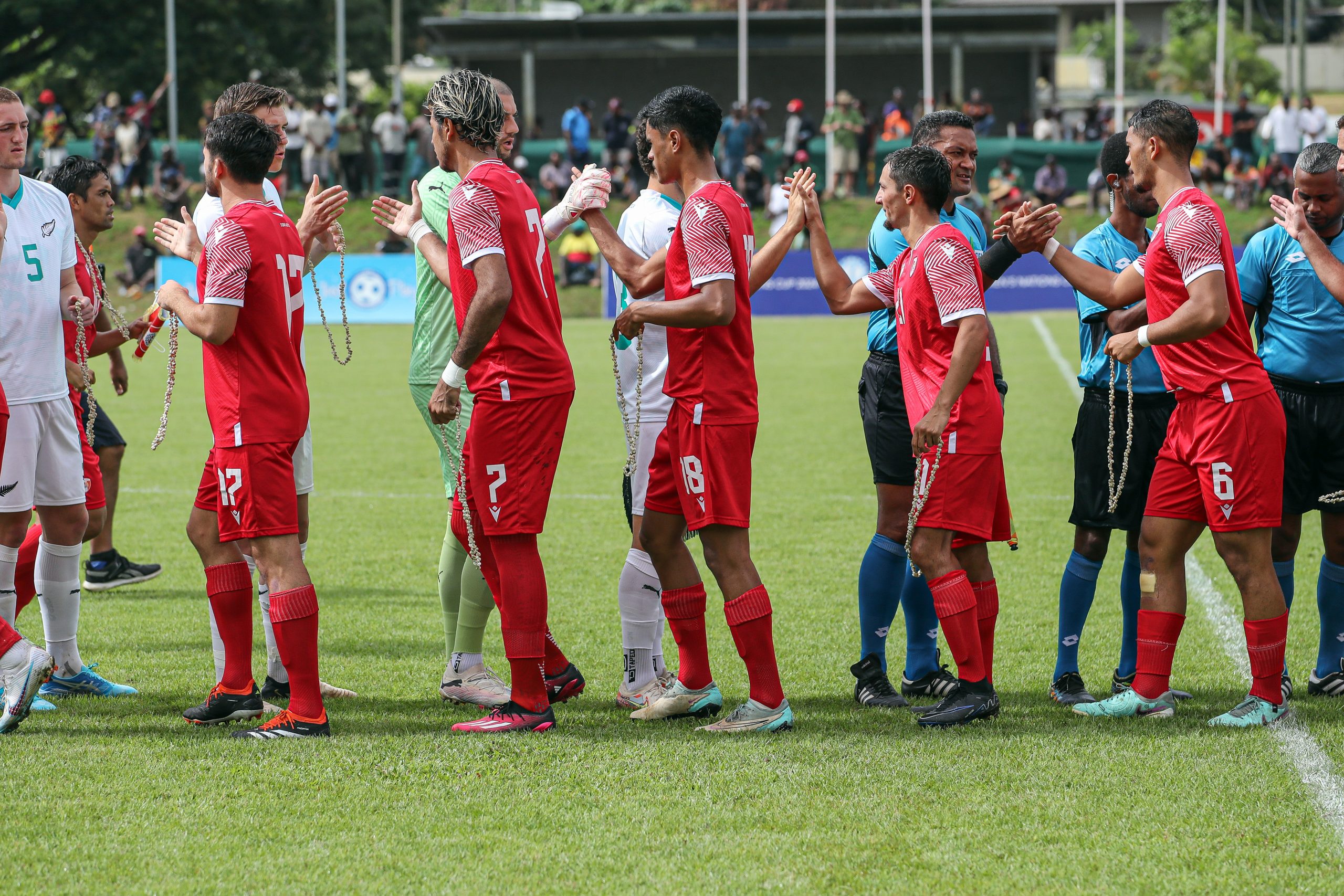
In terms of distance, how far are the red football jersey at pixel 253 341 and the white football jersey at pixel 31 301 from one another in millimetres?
944

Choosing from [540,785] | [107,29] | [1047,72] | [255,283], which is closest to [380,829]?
[540,785]

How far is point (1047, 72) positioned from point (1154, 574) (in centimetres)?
4559

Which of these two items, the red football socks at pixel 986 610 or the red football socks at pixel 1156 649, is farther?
the red football socks at pixel 986 610

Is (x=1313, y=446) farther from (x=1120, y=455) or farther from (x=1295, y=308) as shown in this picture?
(x=1120, y=455)

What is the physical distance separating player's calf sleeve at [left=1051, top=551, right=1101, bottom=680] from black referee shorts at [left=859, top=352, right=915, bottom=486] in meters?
0.77

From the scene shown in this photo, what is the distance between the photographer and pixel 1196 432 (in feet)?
16.7

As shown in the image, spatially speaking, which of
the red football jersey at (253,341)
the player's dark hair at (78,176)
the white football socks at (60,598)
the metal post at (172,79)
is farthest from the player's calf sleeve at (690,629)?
the metal post at (172,79)

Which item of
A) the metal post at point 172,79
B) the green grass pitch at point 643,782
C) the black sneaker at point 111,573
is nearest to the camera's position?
the green grass pitch at point 643,782

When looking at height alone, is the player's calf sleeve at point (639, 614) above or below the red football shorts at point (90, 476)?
below

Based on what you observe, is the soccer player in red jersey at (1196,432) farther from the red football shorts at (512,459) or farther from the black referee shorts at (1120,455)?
the red football shorts at (512,459)

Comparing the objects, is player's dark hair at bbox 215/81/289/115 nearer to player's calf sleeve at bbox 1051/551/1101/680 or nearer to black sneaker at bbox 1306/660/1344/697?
player's calf sleeve at bbox 1051/551/1101/680

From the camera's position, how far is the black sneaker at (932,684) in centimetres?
579

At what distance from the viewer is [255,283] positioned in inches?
195

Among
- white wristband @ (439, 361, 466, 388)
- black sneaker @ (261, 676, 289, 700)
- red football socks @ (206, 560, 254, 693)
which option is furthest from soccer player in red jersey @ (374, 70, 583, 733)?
black sneaker @ (261, 676, 289, 700)
